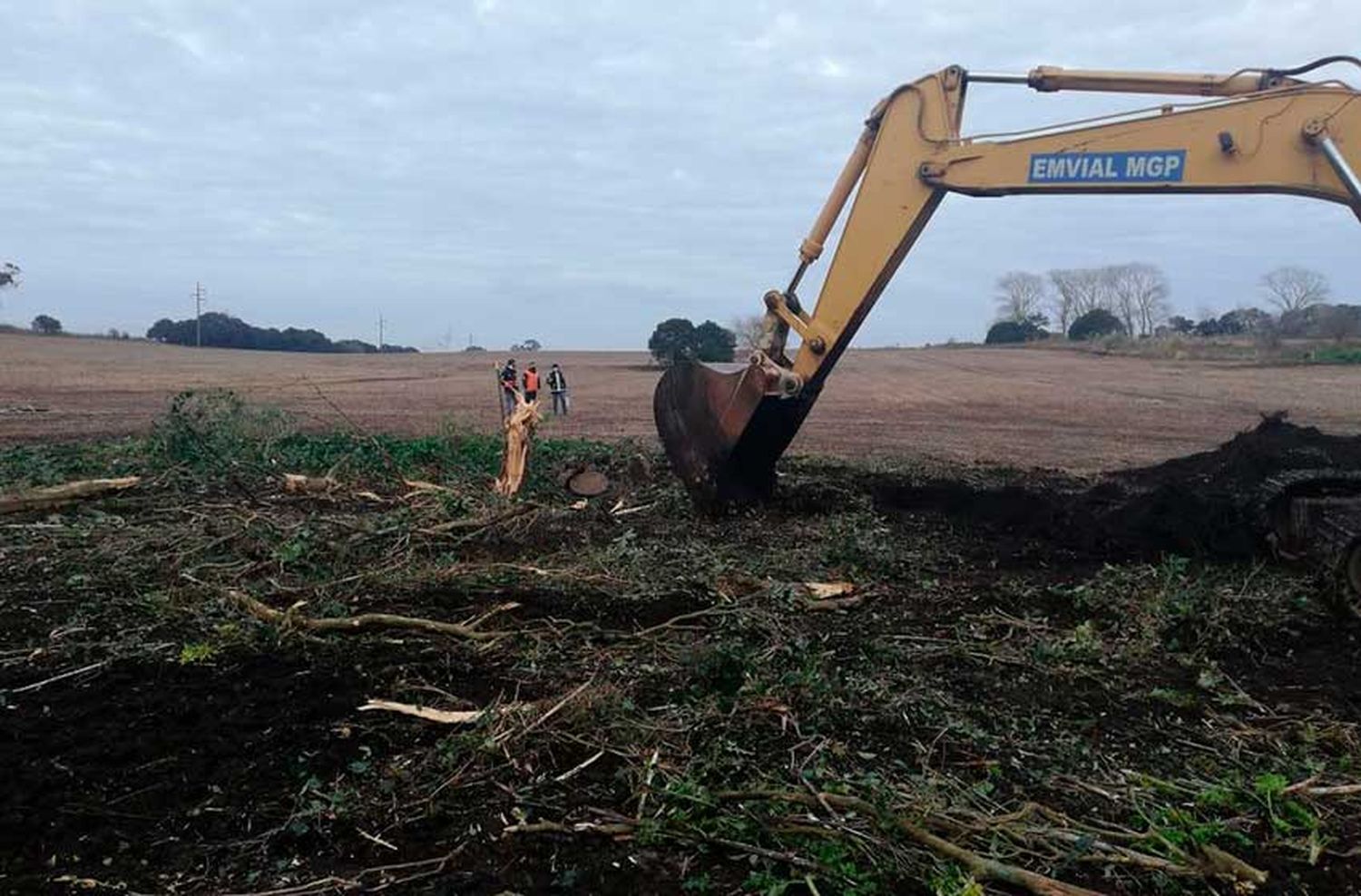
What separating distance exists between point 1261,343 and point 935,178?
4010 centimetres

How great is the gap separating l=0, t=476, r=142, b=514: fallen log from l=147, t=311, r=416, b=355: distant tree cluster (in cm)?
5725

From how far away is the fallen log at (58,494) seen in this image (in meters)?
8.09

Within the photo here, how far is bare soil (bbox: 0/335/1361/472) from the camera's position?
16531 millimetres

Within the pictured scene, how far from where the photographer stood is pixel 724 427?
26.3ft

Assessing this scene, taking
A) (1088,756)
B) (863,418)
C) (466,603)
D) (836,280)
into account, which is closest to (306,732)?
(466,603)

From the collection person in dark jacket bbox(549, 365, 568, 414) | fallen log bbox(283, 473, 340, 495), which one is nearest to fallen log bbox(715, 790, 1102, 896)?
fallen log bbox(283, 473, 340, 495)

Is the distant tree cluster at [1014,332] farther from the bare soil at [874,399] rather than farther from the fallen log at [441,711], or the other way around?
the fallen log at [441,711]

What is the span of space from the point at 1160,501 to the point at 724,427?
329cm

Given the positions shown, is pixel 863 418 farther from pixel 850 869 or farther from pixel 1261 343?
pixel 1261 343

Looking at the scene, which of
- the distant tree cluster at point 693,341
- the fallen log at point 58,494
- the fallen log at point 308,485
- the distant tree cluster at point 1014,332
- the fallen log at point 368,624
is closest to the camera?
the fallen log at point 368,624

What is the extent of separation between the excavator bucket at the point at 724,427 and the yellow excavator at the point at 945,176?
1 cm

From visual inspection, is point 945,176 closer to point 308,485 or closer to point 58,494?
point 308,485

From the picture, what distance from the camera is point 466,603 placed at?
19.0 ft

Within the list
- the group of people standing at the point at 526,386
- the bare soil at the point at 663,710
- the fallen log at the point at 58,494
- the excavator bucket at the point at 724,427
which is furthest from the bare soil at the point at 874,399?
the bare soil at the point at 663,710
